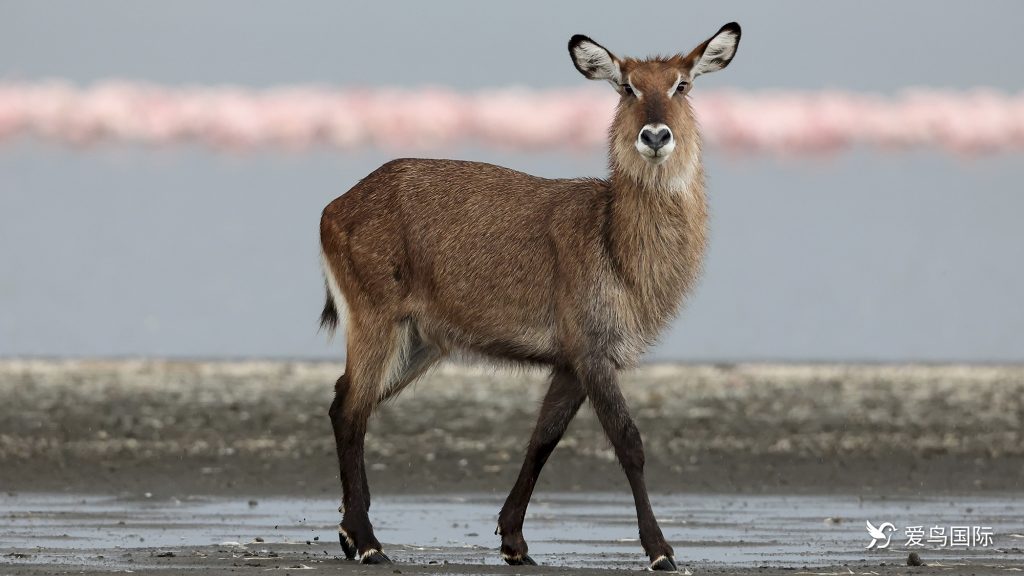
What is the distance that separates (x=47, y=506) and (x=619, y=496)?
19.3 feet

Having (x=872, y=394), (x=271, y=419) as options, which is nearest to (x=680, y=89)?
(x=271, y=419)

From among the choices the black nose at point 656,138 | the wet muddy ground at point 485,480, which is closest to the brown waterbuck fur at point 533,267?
the black nose at point 656,138

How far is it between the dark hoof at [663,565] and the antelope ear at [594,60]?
3893mm

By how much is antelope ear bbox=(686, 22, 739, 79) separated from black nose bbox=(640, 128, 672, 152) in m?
1.11

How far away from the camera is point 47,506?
63.8 ft

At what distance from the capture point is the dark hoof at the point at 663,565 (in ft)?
46.5

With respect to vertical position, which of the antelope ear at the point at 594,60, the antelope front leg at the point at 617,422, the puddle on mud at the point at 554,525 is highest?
the antelope ear at the point at 594,60

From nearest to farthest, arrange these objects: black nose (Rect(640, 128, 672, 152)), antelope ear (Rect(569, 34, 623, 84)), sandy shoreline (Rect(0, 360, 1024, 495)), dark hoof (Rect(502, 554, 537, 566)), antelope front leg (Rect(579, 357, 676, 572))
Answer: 1. antelope front leg (Rect(579, 357, 676, 572))
2. black nose (Rect(640, 128, 672, 152))
3. dark hoof (Rect(502, 554, 537, 566))
4. antelope ear (Rect(569, 34, 623, 84))
5. sandy shoreline (Rect(0, 360, 1024, 495))

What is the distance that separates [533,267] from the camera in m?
15.9

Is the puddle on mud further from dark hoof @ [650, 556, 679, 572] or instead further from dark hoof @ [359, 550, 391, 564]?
dark hoof @ [650, 556, 679, 572]

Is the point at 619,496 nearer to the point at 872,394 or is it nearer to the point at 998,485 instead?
the point at 998,485

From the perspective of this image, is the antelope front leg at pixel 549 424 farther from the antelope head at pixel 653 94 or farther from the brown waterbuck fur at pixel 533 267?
the antelope head at pixel 653 94

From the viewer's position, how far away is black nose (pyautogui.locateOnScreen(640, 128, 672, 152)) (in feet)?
48.8

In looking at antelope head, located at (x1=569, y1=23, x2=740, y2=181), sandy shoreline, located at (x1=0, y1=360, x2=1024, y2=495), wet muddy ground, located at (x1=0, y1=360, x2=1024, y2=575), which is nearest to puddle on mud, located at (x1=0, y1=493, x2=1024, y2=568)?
wet muddy ground, located at (x1=0, y1=360, x2=1024, y2=575)
